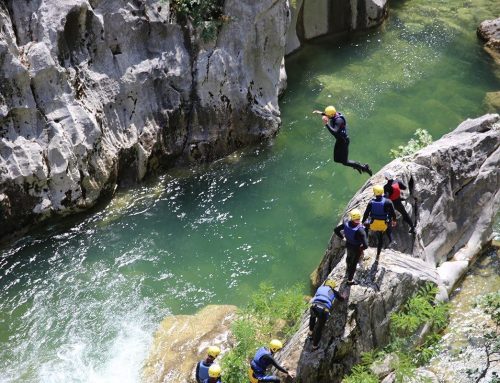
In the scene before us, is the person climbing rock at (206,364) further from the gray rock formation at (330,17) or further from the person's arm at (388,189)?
the gray rock formation at (330,17)

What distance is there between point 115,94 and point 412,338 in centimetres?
1114

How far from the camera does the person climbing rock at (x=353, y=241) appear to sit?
40.2ft

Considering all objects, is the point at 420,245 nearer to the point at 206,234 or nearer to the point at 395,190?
the point at 395,190

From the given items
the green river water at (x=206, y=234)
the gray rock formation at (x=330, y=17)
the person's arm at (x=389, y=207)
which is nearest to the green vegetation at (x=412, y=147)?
the green river water at (x=206, y=234)

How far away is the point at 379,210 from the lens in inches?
502

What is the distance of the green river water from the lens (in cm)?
1501

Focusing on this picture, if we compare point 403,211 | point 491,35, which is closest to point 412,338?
point 403,211

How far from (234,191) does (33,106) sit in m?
6.49

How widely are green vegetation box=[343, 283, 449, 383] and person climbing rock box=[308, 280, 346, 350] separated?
3.46 ft

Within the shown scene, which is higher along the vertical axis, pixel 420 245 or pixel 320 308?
pixel 320 308

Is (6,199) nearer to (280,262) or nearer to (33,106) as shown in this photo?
(33,106)

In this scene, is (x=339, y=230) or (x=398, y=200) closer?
(x=339, y=230)

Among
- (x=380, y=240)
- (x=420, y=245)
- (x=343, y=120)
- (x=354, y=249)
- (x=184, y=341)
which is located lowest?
(x=184, y=341)

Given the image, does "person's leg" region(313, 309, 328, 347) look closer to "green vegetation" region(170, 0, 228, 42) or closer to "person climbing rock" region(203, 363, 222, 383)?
"person climbing rock" region(203, 363, 222, 383)
